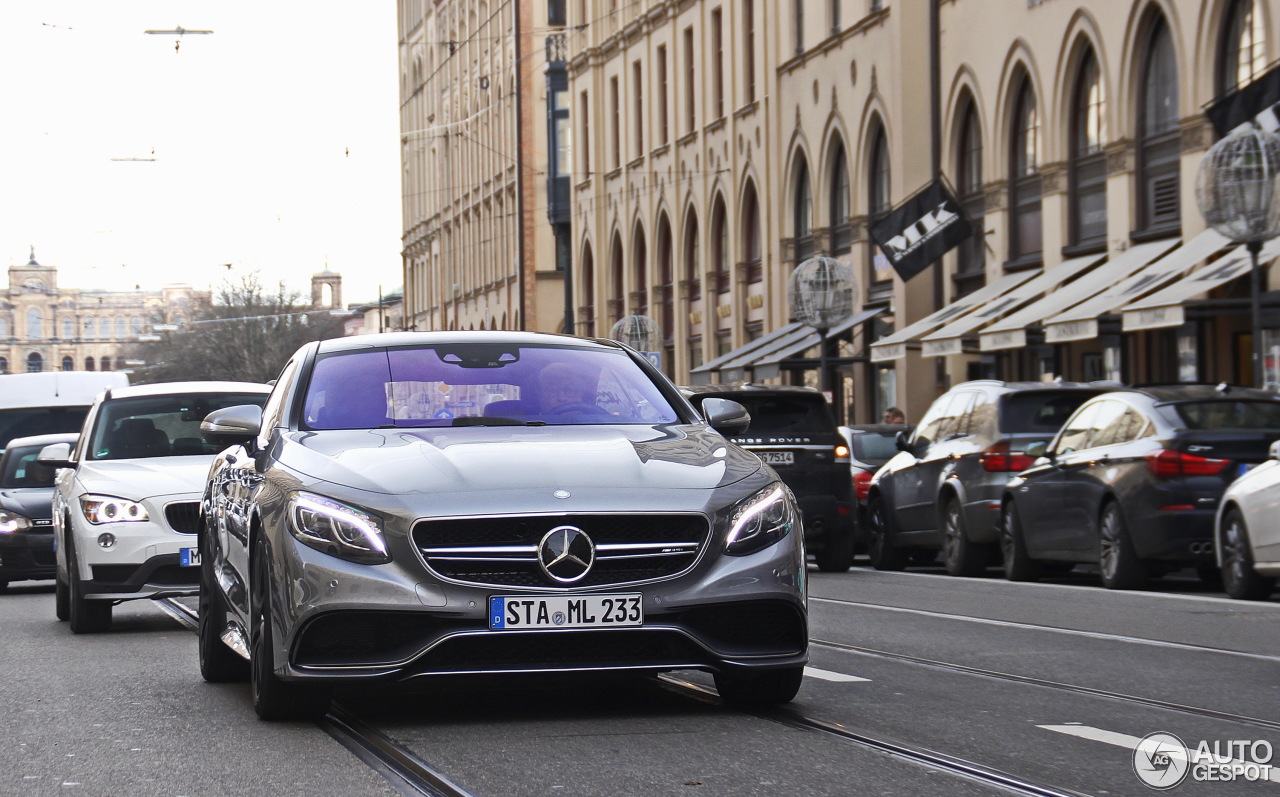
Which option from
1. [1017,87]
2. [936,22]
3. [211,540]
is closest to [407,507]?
[211,540]

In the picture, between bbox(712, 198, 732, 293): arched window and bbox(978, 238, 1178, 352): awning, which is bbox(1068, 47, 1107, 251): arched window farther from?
bbox(712, 198, 732, 293): arched window

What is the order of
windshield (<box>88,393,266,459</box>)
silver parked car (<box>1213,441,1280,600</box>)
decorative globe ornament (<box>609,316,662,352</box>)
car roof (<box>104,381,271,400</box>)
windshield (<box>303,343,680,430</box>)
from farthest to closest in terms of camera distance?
1. decorative globe ornament (<box>609,316,662,352</box>)
2. car roof (<box>104,381,271,400</box>)
3. windshield (<box>88,393,266,459</box>)
4. silver parked car (<box>1213,441,1280,600</box>)
5. windshield (<box>303,343,680,430</box>)

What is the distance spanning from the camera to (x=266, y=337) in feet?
386

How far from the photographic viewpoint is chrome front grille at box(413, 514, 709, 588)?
280 inches

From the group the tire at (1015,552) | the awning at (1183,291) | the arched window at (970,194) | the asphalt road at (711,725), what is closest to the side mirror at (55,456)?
the asphalt road at (711,725)

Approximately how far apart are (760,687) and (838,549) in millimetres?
12099

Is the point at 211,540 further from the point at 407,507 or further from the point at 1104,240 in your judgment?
the point at 1104,240

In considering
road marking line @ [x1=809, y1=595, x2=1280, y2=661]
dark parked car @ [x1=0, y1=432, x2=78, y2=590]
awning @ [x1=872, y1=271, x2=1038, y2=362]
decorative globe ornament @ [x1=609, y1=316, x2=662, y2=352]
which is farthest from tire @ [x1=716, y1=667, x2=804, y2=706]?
decorative globe ornament @ [x1=609, y1=316, x2=662, y2=352]

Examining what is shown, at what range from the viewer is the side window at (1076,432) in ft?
54.2

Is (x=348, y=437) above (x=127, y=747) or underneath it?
above

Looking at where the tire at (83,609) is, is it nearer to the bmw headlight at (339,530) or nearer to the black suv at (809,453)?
the bmw headlight at (339,530)

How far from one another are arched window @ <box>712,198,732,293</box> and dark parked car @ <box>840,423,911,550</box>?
21.2 meters

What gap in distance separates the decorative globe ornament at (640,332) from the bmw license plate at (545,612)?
40429 mm

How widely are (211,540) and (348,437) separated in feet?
5.71
